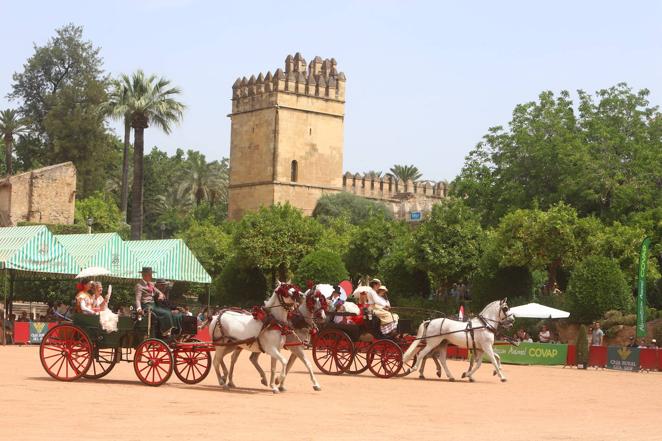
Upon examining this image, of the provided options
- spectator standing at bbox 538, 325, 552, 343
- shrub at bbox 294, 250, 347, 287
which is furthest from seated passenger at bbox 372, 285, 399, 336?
shrub at bbox 294, 250, 347, 287

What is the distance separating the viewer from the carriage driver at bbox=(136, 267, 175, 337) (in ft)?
59.5

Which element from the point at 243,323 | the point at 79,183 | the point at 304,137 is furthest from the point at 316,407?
the point at 304,137

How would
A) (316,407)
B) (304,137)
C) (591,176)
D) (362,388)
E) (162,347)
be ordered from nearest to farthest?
(316,407), (162,347), (362,388), (591,176), (304,137)

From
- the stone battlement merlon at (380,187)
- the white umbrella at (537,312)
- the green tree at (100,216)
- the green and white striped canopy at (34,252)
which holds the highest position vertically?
the stone battlement merlon at (380,187)

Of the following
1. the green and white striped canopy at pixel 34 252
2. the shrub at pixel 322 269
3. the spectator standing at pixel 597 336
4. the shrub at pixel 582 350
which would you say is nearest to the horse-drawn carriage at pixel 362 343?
the shrub at pixel 582 350

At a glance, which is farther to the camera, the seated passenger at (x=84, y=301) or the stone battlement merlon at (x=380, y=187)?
the stone battlement merlon at (x=380, y=187)

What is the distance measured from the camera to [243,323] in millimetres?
18266

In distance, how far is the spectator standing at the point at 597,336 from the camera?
32156 mm

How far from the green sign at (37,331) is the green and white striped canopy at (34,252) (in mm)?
1846

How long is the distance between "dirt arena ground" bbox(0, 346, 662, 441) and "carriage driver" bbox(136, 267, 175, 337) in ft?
3.00

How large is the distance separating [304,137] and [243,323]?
67.6m

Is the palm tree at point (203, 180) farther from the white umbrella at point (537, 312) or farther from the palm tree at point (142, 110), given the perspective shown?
the white umbrella at point (537, 312)

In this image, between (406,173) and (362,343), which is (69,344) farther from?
(406,173)

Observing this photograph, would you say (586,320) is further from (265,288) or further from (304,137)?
(304,137)
